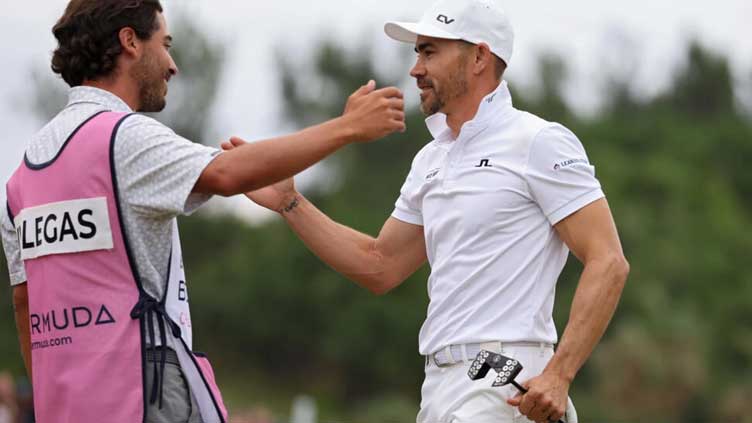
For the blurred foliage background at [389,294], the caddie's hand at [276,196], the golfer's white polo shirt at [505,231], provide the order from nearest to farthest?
the golfer's white polo shirt at [505,231] → the caddie's hand at [276,196] → the blurred foliage background at [389,294]

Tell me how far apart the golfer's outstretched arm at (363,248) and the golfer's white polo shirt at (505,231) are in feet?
1.97

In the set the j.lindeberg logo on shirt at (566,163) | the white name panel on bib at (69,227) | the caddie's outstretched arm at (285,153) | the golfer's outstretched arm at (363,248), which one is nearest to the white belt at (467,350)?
the j.lindeberg logo on shirt at (566,163)

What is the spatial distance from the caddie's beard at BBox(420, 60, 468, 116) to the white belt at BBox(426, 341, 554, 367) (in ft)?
3.68

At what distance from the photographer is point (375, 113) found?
5520 millimetres

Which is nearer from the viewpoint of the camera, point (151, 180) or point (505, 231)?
point (151, 180)

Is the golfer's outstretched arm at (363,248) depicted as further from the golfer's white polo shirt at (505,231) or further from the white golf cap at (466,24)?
the white golf cap at (466,24)

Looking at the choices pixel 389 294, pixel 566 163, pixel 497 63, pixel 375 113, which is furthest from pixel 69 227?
pixel 389 294

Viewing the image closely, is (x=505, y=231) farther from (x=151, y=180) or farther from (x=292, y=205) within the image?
(x=151, y=180)

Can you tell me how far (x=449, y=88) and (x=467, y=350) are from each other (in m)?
1.20

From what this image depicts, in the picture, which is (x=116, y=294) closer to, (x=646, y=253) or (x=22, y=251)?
(x=22, y=251)

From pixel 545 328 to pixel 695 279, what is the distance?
50429 mm

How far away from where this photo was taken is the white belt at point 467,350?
608 cm

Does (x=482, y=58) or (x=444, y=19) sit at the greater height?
(x=444, y=19)

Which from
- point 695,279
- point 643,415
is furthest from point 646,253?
point 643,415
